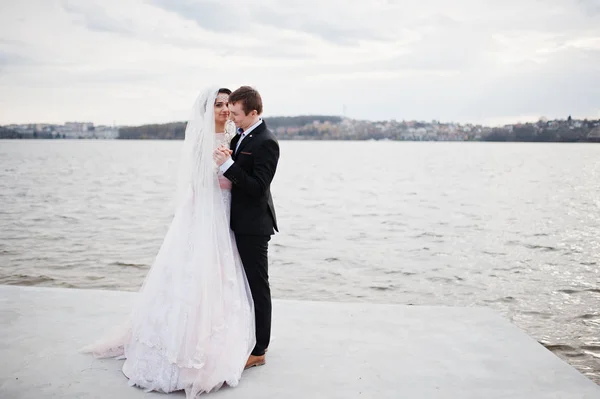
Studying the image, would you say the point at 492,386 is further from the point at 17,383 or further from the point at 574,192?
the point at 574,192

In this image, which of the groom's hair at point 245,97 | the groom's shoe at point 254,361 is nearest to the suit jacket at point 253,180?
the groom's hair at point 245,97

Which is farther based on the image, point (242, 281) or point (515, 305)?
point (515, 305)

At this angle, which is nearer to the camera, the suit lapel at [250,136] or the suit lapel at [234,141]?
the suit lapel at [250,136]

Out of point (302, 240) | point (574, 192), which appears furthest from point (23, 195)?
point (574, 192)

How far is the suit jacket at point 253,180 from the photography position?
13.4 feet

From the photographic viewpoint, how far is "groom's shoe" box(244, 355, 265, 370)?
4343 millimetres

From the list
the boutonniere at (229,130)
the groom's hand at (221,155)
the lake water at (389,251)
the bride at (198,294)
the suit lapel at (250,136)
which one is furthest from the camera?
the lake water at (389,251)

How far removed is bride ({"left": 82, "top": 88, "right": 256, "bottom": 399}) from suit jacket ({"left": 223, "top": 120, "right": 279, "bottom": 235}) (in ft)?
0.30

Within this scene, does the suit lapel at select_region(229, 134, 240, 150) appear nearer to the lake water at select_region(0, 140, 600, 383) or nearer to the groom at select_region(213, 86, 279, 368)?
the groom at select_region(213, 86, 279, 368)

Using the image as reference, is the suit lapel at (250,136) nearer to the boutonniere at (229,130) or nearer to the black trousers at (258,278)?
the boutonniere at (229,130)

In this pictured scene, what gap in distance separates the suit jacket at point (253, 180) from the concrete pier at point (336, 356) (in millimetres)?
1118

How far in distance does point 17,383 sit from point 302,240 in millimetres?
12305

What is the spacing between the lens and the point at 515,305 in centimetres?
990

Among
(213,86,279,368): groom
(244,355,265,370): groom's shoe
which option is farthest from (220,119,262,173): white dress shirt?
(244,355,265,370): groom's shoe
